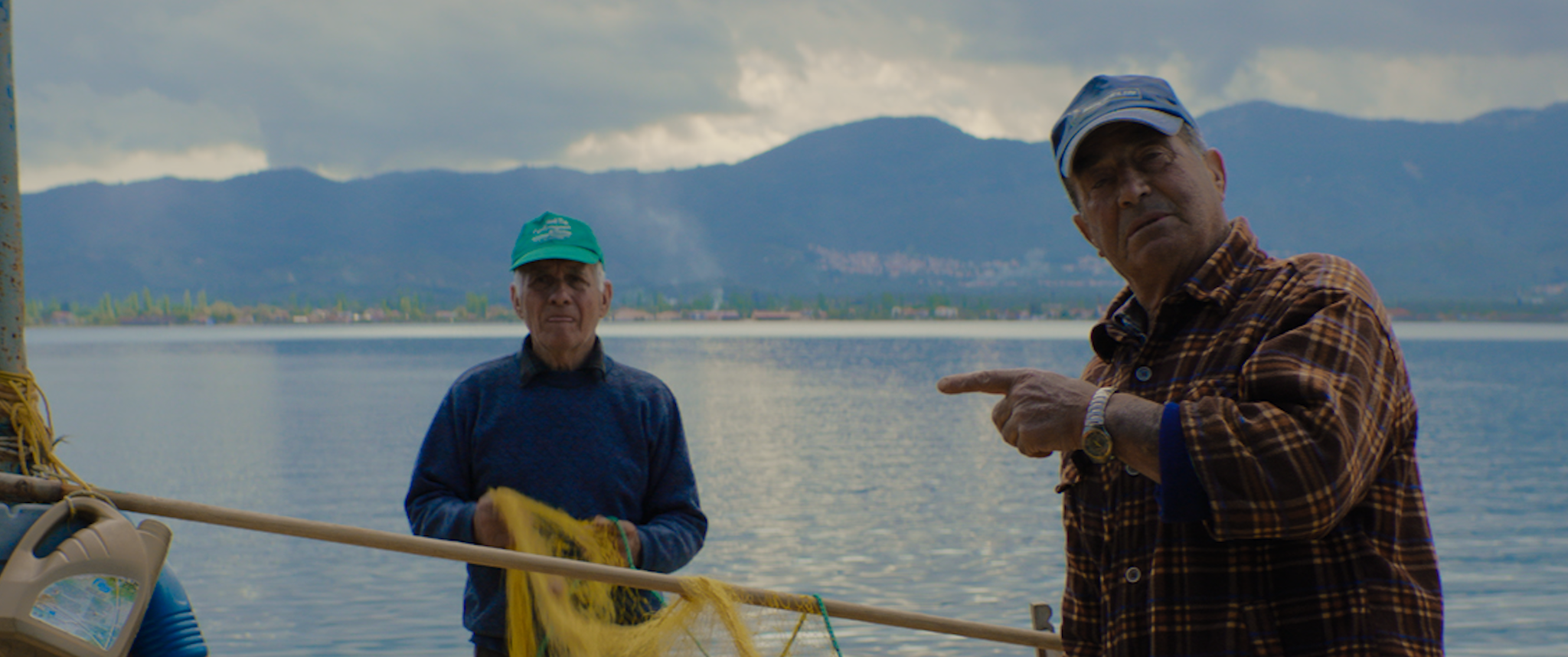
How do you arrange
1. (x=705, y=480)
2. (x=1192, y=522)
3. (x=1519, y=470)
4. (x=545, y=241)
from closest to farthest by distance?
(x=1192, y=522), (x=545, y=241), (x=705, y=480), (x=1519, y=470)

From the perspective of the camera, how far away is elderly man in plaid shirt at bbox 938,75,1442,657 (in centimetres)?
152

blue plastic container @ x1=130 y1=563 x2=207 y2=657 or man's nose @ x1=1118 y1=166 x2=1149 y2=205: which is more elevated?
man's nose @ x1=1118 y1=166 x2=1149 y2=205

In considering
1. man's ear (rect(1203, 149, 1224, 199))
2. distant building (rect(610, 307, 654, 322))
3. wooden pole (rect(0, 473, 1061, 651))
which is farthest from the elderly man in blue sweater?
distant building (rect(610, 307, 654, 322))

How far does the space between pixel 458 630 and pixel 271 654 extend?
1394 millimetres

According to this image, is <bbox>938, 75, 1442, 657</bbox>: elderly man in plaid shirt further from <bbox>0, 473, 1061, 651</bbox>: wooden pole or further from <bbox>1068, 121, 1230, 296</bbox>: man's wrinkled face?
<bbox>0, 473, 1061, 651</bbox>: wooden pole

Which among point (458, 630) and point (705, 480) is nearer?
point (458, 630)

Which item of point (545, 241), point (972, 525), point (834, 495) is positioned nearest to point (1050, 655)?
point (545, 241)

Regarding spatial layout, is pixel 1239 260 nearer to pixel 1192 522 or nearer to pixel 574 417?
pixel 1192 522

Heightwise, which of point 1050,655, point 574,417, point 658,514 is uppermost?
point 574,417

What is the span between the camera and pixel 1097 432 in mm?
1617

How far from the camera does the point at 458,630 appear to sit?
9570 mm

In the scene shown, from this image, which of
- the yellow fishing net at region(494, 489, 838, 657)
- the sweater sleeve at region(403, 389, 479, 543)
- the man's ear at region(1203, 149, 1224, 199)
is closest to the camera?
the man's ear at region(1203, 149, 1224, 199)

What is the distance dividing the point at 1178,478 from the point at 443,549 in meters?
1.38

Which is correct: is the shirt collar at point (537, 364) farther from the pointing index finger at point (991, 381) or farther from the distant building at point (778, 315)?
the distant building at point (778, 315)
